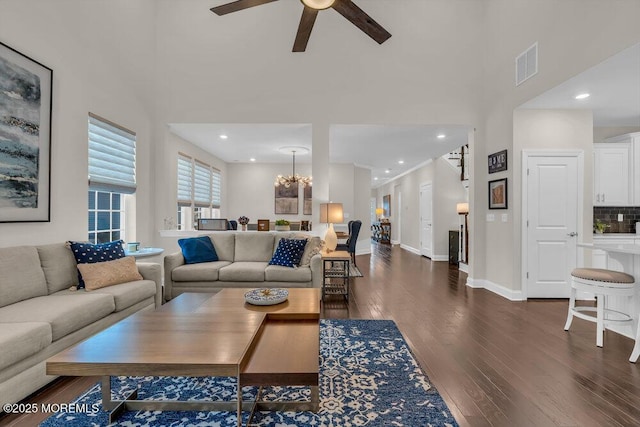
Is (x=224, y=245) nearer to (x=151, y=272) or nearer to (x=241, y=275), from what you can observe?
(x=241, y=275)

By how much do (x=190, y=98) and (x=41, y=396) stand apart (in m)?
4.44

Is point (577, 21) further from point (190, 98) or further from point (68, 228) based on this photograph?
point (68, 228)

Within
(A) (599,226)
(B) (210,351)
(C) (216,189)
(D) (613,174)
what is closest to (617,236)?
(A) (599,226)

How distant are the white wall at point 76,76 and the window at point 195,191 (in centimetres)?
169

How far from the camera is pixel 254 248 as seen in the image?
15.4 feet

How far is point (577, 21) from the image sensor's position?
11.0 ft

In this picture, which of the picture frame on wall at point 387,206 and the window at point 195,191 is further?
the picture frame on wall at point 387,206

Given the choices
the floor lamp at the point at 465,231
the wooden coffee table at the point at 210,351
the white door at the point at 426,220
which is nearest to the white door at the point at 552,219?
the floor lamp at the point at 465,231

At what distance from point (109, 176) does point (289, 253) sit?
2.58 m

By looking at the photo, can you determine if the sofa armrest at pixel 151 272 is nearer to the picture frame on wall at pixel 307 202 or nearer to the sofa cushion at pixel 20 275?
the sofa cushion at pixel 20 275

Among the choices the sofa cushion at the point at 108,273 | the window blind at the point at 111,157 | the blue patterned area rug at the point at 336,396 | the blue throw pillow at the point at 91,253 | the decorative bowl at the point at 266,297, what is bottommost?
the blue patterned area rug at the point at 336,396

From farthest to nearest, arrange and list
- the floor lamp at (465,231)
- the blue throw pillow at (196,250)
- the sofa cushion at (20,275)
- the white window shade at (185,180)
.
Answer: the floor lamp at (465,231) < the white window shade at (185,180) < the blue throw pillow at (196,250) < the sofa cushion at (20,275)

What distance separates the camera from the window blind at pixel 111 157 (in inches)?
150

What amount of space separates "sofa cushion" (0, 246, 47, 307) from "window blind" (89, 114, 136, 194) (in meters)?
1.34
